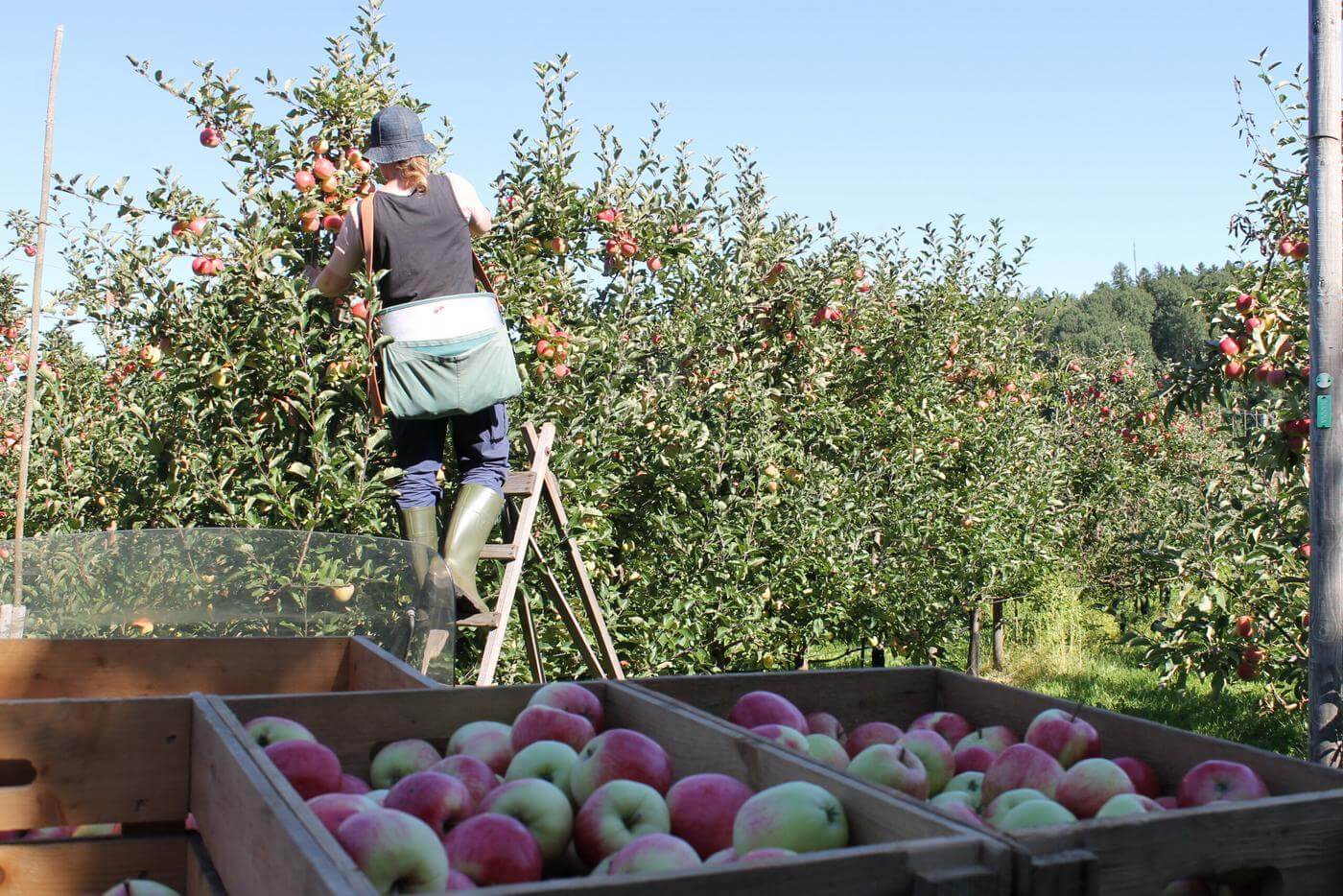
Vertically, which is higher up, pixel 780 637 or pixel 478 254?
pixel 478 254

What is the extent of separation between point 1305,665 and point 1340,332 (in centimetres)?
174

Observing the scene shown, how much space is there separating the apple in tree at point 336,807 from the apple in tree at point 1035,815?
57cm

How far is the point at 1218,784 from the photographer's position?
1.19 metres

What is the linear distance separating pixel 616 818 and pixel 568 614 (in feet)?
10.5

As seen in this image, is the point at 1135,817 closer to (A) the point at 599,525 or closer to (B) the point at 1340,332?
(B) the point at 1340,332

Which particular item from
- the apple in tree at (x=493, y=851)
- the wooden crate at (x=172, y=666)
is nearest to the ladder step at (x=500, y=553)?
the wooden crate at (x=172, y=666)

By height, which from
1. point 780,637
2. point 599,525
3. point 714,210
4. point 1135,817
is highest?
point 714,210

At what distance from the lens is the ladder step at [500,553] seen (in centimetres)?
389

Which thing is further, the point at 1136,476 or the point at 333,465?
the point at 1136,476

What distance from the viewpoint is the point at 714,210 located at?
548 cm

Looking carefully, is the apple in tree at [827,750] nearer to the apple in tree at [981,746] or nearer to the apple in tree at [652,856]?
the apple in tree at [981,746]

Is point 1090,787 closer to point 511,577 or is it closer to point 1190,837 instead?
point 1190,837

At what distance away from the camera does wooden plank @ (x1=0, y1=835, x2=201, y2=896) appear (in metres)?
1.40

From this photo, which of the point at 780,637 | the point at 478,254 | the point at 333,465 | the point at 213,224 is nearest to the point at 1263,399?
the point at 780,637
